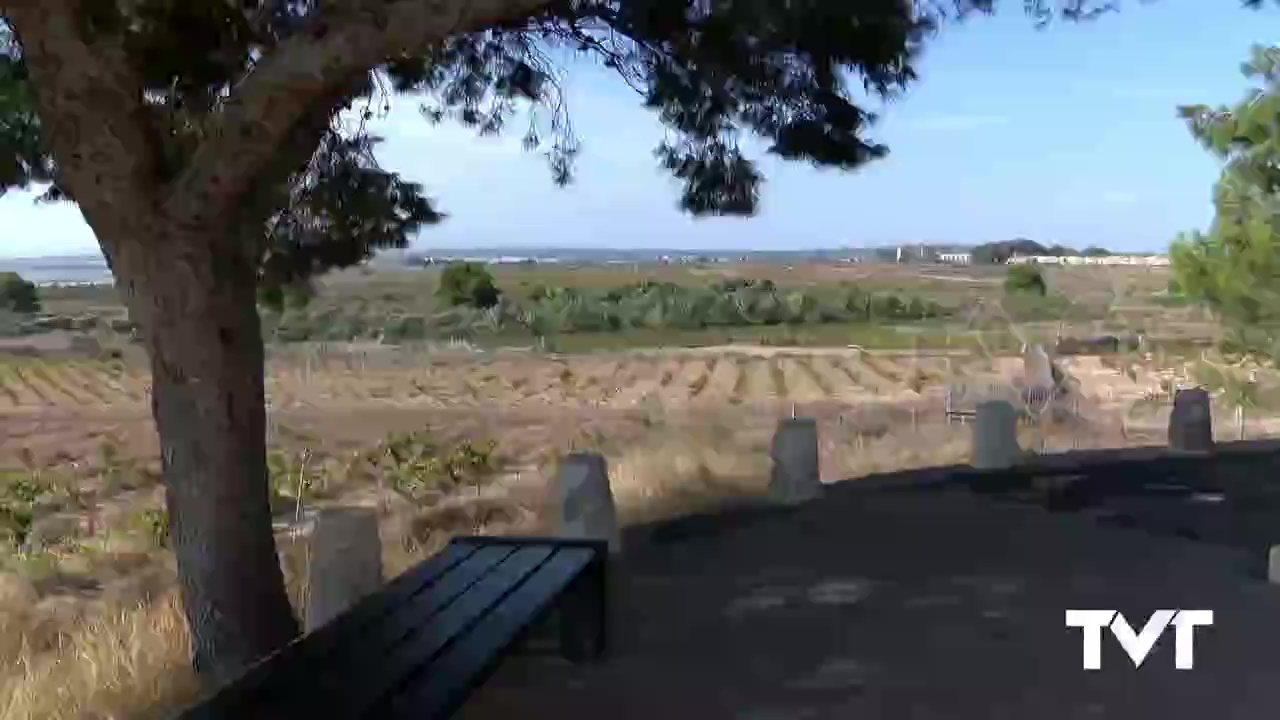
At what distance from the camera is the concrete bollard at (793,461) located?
34.7 feet

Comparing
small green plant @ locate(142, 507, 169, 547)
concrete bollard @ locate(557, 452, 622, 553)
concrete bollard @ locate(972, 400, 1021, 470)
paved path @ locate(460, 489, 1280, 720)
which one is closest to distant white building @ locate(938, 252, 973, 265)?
small green plant @ locate(142, 507, 169, 547)

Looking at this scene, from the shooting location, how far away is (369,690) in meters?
4.12

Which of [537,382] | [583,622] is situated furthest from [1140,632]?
[537,382]

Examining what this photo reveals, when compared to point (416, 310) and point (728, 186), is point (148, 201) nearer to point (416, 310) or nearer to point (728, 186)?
point (728, 186)

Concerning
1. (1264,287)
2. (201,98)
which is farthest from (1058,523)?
(1264,287)

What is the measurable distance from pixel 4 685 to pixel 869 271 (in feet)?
402

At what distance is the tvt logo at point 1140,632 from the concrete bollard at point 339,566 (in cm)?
327

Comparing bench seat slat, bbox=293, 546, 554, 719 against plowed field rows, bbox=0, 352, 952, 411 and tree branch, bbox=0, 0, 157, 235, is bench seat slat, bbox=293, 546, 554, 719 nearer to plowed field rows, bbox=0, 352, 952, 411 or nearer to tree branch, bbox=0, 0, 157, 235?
tree branch, bbox=0, 0, 157, 235

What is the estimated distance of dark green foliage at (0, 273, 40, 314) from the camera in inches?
3310

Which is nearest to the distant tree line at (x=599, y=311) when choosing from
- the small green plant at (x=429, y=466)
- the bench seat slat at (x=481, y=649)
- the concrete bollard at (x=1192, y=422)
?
the small green plant at (x=429, y=466)

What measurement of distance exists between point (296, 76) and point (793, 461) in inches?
248

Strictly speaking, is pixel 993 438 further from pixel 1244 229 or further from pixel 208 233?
pixel 208 233

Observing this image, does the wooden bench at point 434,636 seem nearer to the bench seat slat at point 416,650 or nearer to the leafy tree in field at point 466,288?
the bench seat slat at point 416,650

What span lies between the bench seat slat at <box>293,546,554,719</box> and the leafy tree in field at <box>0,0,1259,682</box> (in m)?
0.96
